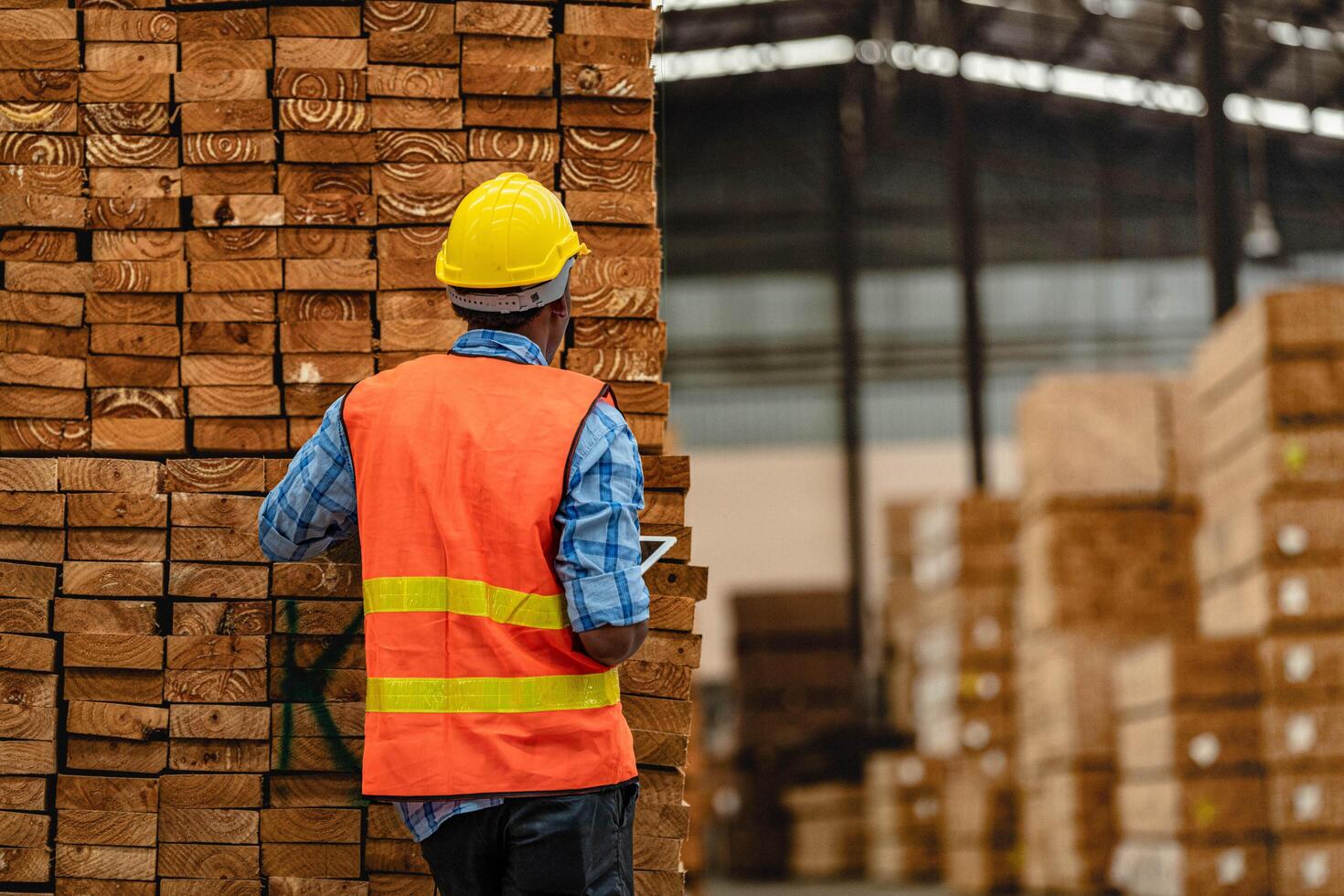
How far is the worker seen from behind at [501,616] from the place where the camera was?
252 centimetres

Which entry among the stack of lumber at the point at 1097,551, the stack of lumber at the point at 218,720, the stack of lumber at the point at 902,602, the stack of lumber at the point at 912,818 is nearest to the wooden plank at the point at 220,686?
the stack of lumber at the point at 218,720

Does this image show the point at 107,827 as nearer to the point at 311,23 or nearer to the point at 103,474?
the point at 103,474

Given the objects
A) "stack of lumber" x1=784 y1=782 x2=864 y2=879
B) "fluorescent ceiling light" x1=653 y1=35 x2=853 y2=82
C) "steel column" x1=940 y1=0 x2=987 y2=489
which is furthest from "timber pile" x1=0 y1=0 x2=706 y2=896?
"fluorescent ceiling light" x1=653 y1=35 x2=853 y2=82

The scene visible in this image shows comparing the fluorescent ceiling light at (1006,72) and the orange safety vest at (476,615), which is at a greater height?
the fluorescent ceiling light at (1006,72)

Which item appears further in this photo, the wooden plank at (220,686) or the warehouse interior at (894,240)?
the warehouse interior at (894,240)

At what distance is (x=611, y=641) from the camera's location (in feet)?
8.32

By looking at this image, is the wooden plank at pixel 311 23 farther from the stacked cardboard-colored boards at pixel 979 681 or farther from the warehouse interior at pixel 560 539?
the stacked cardboard-colored boards at pixel 979 681

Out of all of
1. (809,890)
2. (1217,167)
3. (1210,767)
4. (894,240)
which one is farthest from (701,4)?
(1210,767)

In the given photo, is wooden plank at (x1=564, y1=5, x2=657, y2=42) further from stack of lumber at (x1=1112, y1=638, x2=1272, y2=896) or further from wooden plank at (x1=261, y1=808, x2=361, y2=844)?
stack of lumber at (x1=1112, y1=638, x2=1272, y2=896)

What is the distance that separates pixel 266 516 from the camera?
2.79 metres

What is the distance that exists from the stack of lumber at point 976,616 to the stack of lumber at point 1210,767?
4.31 m

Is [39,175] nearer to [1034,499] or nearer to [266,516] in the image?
[266,516]

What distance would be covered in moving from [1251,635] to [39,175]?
614 cm

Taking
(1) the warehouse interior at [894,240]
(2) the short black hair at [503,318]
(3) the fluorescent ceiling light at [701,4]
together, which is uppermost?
(3) the fluorescent ceiling light at [701,4]
